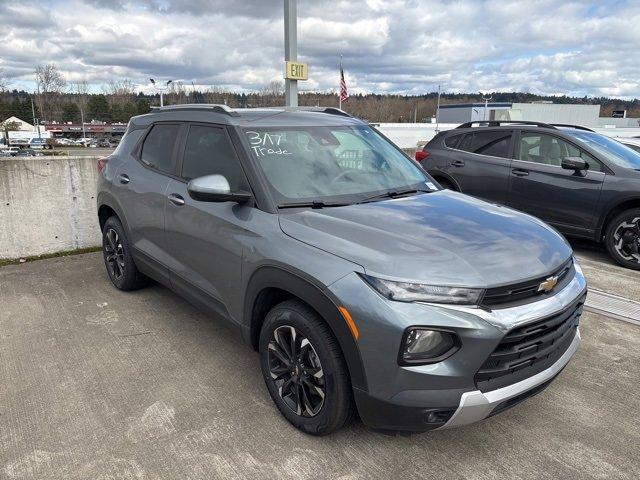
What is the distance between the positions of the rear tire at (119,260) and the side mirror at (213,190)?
197 centimetres

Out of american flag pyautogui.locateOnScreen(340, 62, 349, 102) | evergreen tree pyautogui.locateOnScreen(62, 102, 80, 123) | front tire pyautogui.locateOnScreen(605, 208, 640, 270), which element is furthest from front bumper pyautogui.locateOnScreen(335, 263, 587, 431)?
evergreen tree pyautogui.locateOnScreen(62, 102, 80, 123)

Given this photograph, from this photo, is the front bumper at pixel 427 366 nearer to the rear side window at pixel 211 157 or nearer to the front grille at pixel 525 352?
the front grille at pixel 525 352

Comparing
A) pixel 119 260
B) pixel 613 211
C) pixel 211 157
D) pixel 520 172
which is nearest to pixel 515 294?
pixel 211 157

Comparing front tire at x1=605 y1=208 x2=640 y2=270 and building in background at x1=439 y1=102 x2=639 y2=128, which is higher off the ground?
building in background at x1=439 y1=102 x2=639 y2=128

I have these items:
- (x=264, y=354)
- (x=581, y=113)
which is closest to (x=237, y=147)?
(x=264, y=354)

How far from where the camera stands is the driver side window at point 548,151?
6.41 m

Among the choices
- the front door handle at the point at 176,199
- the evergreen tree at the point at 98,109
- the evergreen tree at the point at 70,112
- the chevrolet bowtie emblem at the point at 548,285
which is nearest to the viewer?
the chevrolet bowtie emblem at the point at 548,285

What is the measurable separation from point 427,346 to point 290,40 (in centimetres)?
757

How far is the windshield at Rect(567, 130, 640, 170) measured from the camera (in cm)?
626

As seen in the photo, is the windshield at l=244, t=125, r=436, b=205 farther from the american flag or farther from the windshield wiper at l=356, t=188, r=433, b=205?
the american flag

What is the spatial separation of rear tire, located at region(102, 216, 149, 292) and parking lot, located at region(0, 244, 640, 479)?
2.15 feet

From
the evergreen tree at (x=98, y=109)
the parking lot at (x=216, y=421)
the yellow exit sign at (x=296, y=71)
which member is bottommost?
the parking lot at (x=216, y=421)

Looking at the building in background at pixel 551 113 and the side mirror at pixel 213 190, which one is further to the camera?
the building in background at pixel 551 113

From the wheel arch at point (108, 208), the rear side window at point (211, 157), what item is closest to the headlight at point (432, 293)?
the rear side window at point (211, 157)
